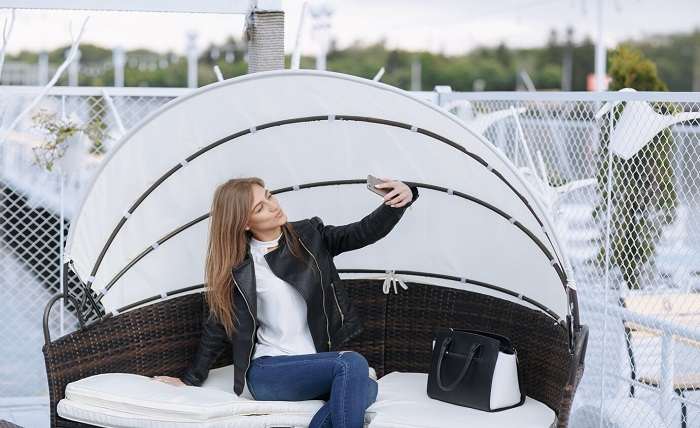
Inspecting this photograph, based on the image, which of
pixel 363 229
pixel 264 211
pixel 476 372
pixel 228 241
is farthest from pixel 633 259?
pixel 228 241

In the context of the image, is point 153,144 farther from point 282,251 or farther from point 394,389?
point 394,389

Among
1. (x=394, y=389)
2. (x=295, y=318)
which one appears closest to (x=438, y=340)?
(x=394, y=389)

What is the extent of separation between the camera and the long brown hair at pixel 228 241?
4.79 m

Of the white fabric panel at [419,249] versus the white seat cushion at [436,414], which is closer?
the white seat cushion at [436,414]

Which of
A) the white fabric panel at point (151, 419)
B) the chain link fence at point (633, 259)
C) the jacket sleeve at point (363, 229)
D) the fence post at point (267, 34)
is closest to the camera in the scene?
the white fabric panel at point (151, 419)

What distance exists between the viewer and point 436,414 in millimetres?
4527

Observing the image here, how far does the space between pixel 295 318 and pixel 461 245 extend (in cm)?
102

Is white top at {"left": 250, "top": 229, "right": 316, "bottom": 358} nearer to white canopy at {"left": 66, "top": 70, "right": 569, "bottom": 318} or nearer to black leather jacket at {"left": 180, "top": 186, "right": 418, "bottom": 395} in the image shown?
black leather jacket at {"left": 180, "top": 186, "right": 418, "bottom": 395}

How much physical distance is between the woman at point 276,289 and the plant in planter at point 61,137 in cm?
212

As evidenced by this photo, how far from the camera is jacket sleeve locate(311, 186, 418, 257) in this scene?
4.69 meters

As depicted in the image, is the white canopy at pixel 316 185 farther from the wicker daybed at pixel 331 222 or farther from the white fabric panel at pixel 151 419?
the white fabric panel at pixel 151 419

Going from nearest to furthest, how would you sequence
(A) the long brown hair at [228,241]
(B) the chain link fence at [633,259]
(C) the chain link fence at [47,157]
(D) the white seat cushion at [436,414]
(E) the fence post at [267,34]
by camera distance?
(D) the white seat cushion at [436,414]
(A) the long brown hair at [228,241]
(B) the chain link fence at [633,259]
(E) the fence post at [267,34]
(C) the chain link fence at [47,157]

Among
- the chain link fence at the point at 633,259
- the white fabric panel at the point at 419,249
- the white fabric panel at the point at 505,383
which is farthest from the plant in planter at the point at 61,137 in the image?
the white fabric panel at the point at 505,383

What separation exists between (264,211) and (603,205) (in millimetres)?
3081
